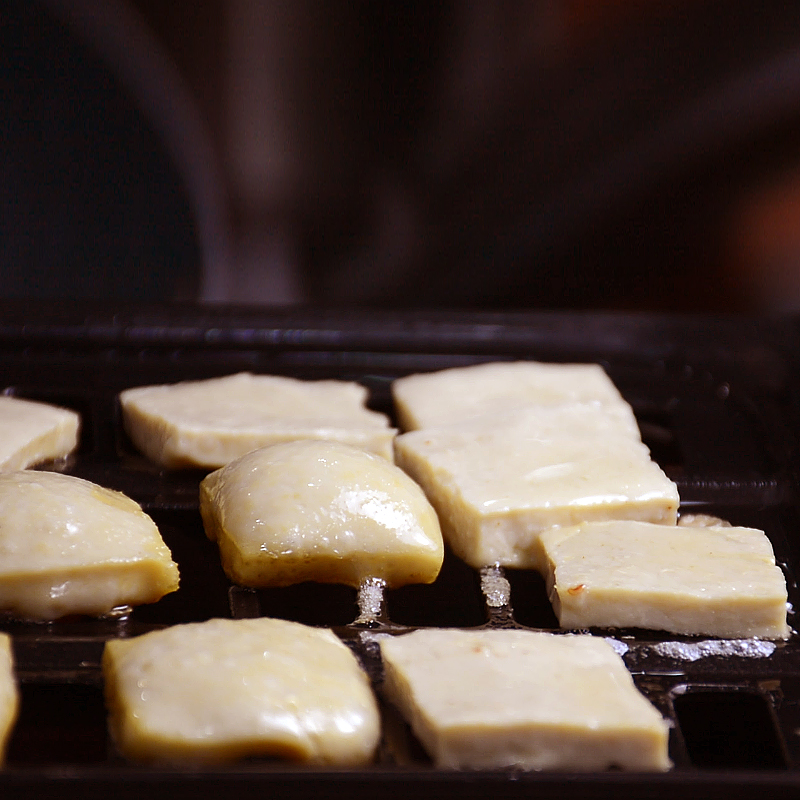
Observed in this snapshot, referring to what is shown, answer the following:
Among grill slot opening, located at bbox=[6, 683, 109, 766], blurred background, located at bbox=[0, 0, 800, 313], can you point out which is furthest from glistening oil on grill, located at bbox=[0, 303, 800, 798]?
blurred background, located at bbox=[0, 0, 800, 313]

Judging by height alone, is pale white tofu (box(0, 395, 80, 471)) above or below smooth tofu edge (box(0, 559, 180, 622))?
above

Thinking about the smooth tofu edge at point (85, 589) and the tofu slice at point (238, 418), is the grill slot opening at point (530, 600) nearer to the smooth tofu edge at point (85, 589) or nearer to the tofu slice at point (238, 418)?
the tofu slice at point (238, 418)

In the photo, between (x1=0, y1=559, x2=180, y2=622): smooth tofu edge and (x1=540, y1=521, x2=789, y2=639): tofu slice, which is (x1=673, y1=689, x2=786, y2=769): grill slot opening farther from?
(x1=0, y1=559, x2=180, y2=622): smooth tofu edge

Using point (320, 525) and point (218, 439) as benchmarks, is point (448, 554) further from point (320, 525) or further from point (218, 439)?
point (218, 439)

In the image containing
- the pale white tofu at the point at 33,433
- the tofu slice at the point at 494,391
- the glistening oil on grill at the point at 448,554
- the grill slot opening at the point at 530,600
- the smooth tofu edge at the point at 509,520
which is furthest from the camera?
the tofu slice at the point at 494,391

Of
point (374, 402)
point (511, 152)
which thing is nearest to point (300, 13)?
point (511, 152)

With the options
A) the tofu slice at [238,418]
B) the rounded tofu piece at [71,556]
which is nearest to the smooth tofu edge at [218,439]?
the tofu slice at [238,418]

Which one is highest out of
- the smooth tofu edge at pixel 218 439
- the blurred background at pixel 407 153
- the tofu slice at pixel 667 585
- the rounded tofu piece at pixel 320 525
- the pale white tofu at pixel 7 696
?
the blurred background at pixel 407 153

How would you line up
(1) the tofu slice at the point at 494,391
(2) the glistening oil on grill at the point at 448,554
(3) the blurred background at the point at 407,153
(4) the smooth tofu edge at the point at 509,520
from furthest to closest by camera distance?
(3) the blurred background at the point at 407,153, (1) the tofu slice at the point at 494,391, (4) the smooth tofu edge at the point at 509,520, (2) the glistening oil on grill at the point at 448,554
